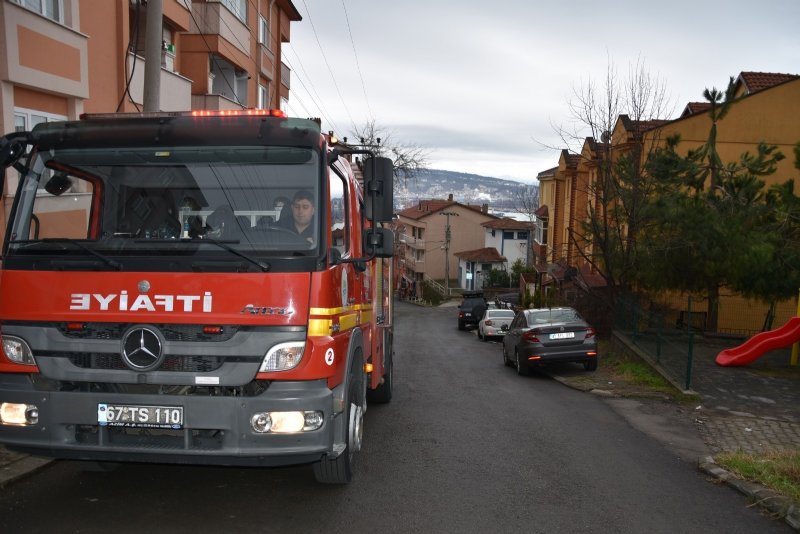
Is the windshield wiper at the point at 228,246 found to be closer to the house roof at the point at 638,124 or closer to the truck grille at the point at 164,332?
the truck grille at the point at 164,332

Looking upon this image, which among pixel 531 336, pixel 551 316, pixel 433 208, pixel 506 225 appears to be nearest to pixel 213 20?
pixel 551 316

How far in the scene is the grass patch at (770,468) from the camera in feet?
19.3

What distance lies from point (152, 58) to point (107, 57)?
200 inches

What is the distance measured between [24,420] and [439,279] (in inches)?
2954

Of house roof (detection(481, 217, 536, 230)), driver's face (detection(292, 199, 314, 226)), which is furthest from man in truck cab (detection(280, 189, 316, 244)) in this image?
house roof (detection(481, 217, 536, 230))

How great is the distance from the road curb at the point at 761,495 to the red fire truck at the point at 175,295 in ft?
11.4

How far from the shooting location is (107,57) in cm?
1341

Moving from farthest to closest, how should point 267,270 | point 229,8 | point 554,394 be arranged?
point 229,8 < point 554,394 < point 267,270

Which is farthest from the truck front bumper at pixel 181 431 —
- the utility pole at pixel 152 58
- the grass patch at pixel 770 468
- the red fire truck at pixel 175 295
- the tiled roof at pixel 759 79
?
the tiled roof at pixel 759 79

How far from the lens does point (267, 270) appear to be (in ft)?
15.1

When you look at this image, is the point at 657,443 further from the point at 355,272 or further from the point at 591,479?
the point at 355,272

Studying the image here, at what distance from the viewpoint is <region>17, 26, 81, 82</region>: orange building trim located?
33.9 feet

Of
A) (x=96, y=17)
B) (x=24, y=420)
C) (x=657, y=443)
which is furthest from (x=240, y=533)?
(x=96, y=17)

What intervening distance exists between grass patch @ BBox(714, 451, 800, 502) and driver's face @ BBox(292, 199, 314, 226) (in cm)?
446
